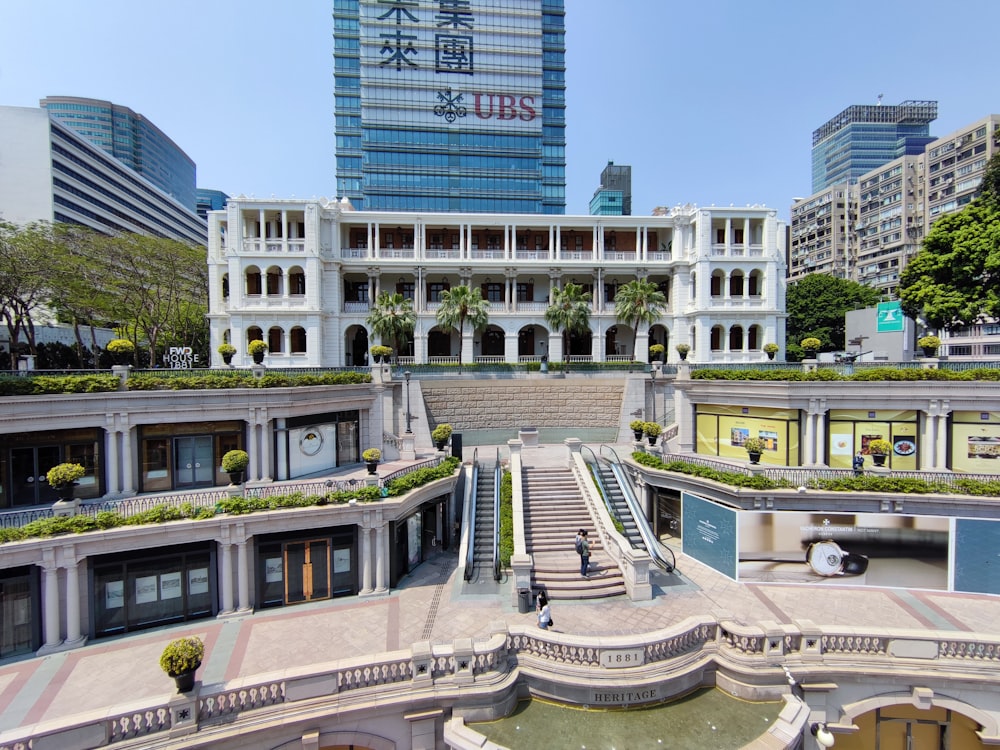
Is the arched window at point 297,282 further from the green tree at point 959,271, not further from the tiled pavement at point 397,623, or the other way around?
the green tree at point 959,271

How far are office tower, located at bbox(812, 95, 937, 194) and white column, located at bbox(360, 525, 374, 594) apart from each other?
584 ft

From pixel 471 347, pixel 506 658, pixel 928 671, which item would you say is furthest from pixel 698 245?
pixel 506 658

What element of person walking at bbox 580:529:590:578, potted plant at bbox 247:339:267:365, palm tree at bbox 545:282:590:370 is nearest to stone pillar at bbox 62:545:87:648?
Answer: potted plant at bbox 247:339:267:365

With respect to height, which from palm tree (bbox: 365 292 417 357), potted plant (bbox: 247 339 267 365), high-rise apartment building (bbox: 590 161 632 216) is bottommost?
potted plant (bbox: 247 339 267 365)

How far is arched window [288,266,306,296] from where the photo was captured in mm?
42562

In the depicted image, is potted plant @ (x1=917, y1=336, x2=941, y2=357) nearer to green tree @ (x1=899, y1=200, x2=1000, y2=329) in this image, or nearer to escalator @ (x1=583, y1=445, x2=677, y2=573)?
green tree @ (x1=899, y1=200, x2=1000, y2=329)

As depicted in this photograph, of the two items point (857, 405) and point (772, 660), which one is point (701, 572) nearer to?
point (772, 660)

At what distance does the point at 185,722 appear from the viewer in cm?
1038

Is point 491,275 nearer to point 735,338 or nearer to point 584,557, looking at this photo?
point 735,338

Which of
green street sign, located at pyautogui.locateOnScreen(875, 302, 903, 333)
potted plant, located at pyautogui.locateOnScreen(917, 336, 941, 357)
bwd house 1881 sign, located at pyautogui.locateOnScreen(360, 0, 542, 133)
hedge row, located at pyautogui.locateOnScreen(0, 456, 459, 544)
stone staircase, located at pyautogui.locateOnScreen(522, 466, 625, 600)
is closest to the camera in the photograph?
hedge row, located at pyautogui.locateOnScreen(0, 456, 459, 544)

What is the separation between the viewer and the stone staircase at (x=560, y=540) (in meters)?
17.5

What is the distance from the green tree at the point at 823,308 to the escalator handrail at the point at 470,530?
51.5m

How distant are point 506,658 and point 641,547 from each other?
30.7 feet

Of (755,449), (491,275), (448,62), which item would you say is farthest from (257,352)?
(448,62)
